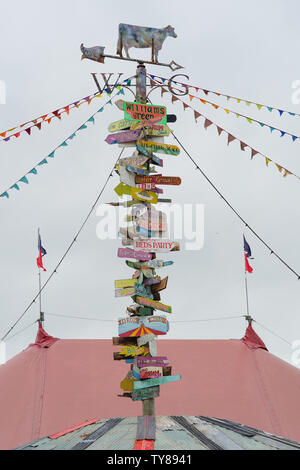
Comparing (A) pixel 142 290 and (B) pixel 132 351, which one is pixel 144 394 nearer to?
(B) pixel 132 351

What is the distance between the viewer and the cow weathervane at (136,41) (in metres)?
8.02

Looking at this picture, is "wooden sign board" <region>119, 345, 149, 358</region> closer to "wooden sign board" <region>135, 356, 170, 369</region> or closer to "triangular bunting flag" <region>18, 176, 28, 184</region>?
"wooden sign board" <region>135, 356, 170, 369</region>

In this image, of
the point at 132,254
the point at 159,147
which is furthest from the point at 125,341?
the point at 159,147

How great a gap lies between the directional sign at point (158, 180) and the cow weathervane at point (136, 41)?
169cm

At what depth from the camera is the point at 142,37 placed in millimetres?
8094

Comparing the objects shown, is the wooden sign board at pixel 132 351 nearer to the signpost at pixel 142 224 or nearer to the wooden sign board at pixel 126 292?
the signpost at pixel 142 224

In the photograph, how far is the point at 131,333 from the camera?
7391mm

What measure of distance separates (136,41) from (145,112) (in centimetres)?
104

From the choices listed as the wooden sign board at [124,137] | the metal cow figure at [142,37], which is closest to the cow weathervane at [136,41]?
the metal cow figure at [142,37]

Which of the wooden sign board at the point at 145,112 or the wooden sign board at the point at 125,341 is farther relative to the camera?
→ the wooden sign board at the point at 145,112

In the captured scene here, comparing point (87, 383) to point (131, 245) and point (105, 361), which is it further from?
point (131, 245)

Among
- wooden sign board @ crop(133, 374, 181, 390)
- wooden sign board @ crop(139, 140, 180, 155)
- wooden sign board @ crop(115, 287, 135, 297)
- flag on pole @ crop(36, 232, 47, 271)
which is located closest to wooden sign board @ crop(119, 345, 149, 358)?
wooden sign board @ crop(133, 374, 181, 390)
